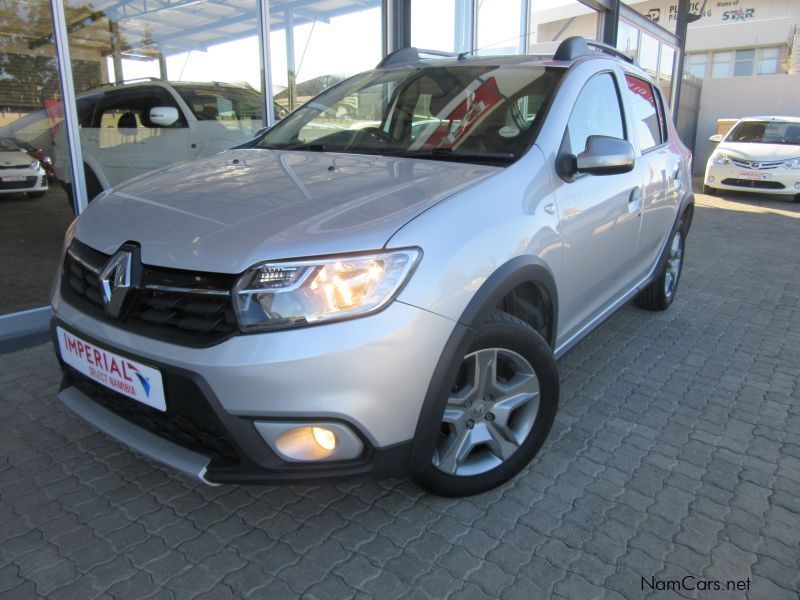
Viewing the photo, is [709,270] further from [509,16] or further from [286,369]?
[286,369]

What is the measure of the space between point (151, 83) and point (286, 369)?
4.75 m

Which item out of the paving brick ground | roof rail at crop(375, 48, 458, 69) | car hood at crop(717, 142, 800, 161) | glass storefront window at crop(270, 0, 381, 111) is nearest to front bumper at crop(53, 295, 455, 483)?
the paving brick ground

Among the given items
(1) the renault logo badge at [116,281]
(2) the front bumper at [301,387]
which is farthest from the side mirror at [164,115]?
(2) the front bumper at [301,387]

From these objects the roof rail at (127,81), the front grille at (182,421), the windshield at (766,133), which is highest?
the roof rail at (127,81)

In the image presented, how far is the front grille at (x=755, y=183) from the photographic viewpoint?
1107 cm

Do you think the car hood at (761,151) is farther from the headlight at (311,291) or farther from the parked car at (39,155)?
the headlight at (311,291)

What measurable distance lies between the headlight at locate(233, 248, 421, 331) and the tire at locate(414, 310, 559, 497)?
1.50 ft

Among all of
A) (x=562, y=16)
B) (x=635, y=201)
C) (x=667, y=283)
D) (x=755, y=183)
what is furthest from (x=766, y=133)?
(x=635, y=201)

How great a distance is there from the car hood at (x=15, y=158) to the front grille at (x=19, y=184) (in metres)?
0.11

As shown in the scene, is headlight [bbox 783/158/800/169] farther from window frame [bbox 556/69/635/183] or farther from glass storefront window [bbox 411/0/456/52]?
window frame [bbox 556/69/635/183]

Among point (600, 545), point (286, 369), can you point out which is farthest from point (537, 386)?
point (286, 369)

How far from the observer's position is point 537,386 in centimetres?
237

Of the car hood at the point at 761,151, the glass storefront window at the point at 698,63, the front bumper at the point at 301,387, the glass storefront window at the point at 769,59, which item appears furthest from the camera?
the glass storefront window at the point at 698,63

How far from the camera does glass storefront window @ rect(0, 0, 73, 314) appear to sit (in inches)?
172
